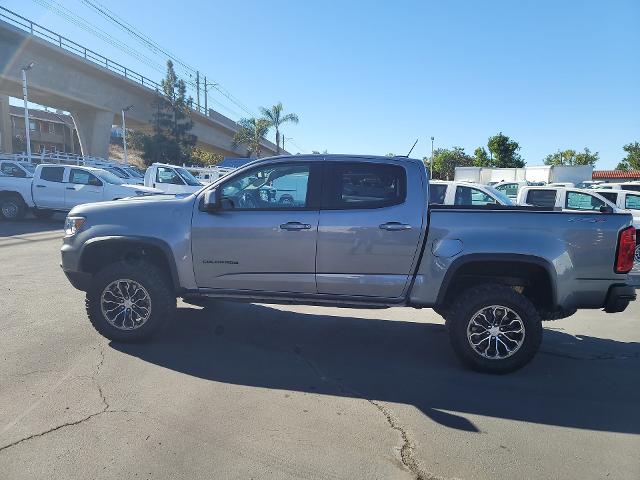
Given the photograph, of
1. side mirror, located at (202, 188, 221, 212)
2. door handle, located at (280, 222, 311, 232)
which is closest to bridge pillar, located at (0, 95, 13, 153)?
side mirror, located at (202, 188, 221, 212)

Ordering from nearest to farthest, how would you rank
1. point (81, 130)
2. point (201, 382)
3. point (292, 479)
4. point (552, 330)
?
point (292, 479), point (201, 382), point (552, 330), point (81, 130)

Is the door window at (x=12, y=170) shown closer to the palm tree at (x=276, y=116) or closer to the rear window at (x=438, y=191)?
the rear window at (x=438, y=191)

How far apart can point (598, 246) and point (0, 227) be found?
15.5 meters

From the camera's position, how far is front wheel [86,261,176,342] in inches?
185

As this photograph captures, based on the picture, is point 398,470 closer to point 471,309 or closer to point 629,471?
point 629,471

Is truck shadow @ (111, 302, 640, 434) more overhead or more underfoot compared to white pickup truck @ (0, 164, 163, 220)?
more underfoot

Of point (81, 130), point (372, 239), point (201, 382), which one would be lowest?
point (201, 382)

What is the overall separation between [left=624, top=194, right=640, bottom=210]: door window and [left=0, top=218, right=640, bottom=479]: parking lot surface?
6.78 m

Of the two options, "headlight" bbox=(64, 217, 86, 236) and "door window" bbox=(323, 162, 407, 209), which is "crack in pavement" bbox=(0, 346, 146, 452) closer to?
"headlight" bbox=(64, 217, 86, 236)

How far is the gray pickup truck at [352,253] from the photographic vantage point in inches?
163

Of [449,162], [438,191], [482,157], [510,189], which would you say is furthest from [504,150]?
[438,191]

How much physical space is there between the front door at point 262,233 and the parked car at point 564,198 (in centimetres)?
762

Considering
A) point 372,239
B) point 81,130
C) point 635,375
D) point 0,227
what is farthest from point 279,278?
point 81,130

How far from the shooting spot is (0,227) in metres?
14.0
